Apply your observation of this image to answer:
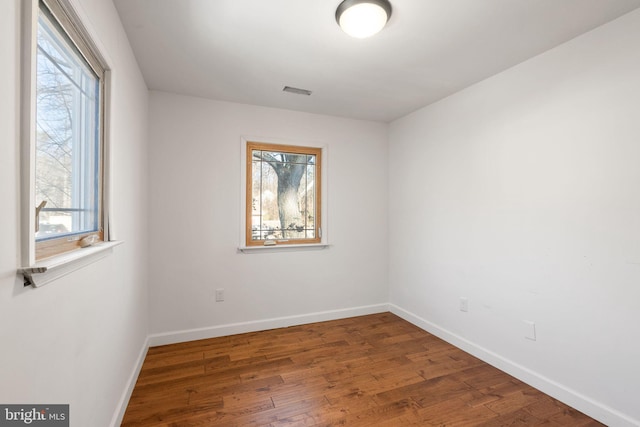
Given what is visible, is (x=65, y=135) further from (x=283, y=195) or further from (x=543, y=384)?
(x=543, y=384)

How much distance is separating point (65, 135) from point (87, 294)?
674 millimetres

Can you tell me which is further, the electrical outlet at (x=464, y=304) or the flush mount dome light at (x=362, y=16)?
the electrical outlet at (x=464, y=304)

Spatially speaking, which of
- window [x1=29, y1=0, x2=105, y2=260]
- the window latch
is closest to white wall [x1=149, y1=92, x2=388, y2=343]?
window [x1=29, y1=0, x2=105, y2=260]

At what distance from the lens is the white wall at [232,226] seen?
2861 millimetres

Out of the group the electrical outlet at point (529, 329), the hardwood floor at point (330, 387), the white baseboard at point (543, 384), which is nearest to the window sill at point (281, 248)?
the hardwood floor at point (330, 387)

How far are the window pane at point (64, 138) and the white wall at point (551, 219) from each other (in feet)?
9.23

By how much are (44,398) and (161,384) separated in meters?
1.47

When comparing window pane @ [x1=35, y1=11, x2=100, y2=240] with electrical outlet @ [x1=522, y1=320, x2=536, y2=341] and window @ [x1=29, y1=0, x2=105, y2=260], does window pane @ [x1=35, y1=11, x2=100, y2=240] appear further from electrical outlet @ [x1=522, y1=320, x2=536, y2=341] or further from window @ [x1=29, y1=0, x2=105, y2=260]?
electrical outlet @ [x1=522, y1=320, x2=536, y2=341]

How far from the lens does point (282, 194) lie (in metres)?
3.38

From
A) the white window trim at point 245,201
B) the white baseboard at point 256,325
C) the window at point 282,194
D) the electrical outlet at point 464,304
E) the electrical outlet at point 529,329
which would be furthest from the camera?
the window at point 282,194

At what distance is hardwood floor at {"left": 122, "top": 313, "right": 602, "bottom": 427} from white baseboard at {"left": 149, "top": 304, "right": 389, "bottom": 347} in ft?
0.28

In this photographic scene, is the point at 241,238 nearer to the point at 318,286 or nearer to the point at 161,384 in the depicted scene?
the point at 318,286

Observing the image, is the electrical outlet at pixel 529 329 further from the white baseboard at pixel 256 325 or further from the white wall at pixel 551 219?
the white baseboard at pixel 256 325

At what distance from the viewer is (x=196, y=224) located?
9.73 feet
